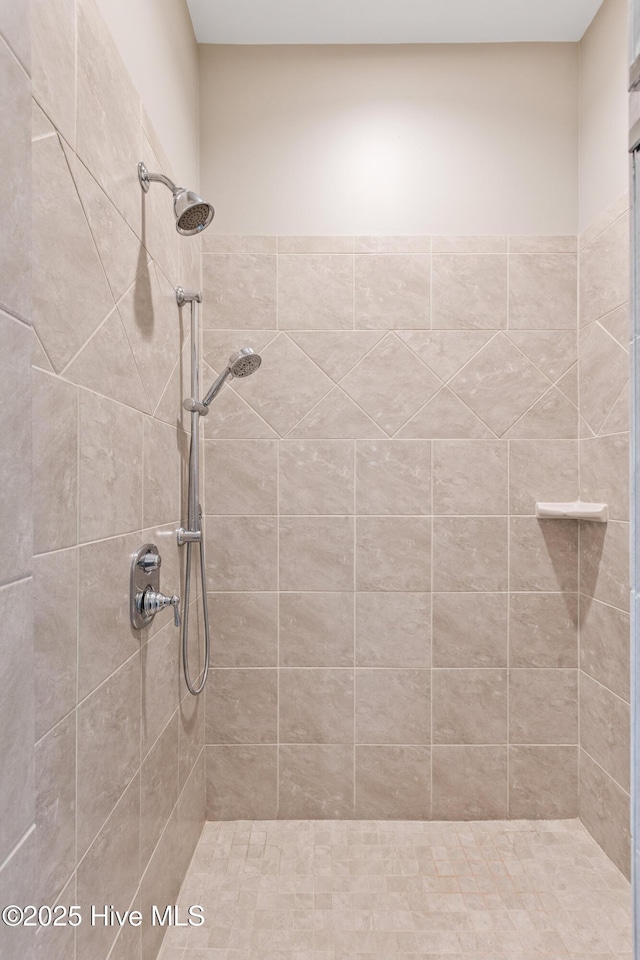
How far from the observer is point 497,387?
2.29 m

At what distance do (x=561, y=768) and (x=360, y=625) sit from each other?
2.92 feet

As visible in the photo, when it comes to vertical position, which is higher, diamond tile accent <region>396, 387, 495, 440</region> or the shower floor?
diamond tile accent <region>396, 387, 495, 440</region>

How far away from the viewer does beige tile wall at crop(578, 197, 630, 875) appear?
196 cm

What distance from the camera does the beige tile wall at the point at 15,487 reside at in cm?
66

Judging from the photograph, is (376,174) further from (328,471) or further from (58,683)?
(58,683)

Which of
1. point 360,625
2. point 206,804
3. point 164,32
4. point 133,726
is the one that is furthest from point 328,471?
point 164,32

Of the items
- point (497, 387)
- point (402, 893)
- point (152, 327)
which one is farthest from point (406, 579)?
point (152, 327)

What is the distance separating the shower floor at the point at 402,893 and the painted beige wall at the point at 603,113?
2149mm

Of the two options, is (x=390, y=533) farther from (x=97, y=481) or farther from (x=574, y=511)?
(x=97, y=481)

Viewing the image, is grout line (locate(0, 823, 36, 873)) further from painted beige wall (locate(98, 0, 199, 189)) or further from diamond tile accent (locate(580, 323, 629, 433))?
diamond tile accent (locate(580, 323, 629, 433))

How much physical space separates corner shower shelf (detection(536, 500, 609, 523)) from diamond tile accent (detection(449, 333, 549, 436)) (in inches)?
12.4

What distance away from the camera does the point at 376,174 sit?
230 cm

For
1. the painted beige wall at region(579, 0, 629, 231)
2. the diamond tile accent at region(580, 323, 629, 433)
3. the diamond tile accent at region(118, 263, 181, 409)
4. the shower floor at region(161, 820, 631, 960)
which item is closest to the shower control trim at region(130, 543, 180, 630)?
the diamond tile accent at region(118, 263, 181, 409)

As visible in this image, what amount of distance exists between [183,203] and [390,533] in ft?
4.26
